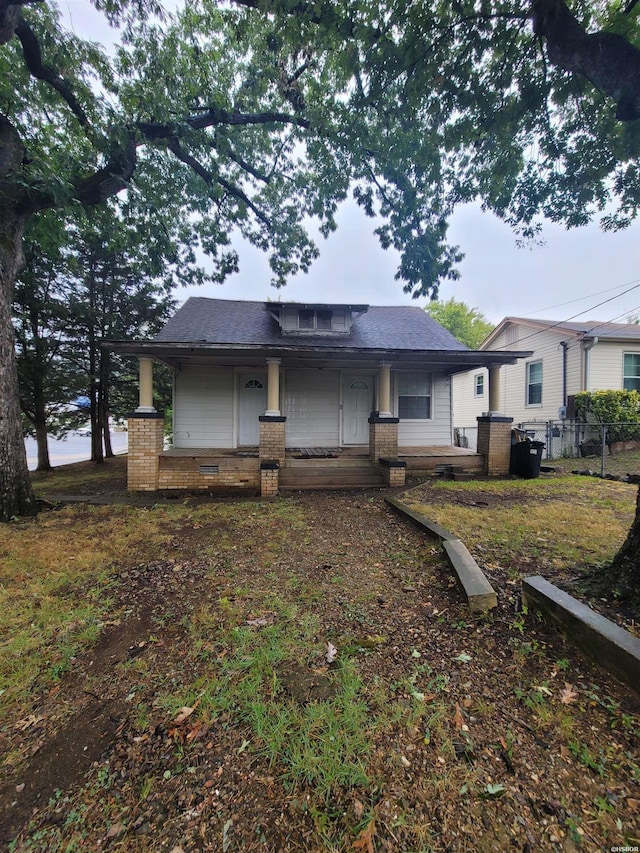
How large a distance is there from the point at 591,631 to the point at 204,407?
879 centimetres

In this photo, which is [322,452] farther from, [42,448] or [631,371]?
[631,371]

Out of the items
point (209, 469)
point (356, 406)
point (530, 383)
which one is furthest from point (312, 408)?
point (530, 383)

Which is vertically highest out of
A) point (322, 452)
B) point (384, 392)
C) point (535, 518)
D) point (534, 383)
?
point (534, 383)

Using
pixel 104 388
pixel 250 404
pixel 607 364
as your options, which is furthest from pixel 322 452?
pixel 607 364

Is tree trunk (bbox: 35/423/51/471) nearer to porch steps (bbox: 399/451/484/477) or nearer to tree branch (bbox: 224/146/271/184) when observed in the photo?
tree branch (bbox: 224/146/271/184)

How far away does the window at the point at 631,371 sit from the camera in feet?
38.8

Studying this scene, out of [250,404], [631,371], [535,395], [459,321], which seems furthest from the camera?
[459,321]

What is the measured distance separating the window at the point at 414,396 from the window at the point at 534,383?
22.7ft

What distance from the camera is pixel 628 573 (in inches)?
97.5

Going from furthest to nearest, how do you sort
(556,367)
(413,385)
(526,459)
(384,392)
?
(556,367) < (413,385) < (526,459) < (384,392)

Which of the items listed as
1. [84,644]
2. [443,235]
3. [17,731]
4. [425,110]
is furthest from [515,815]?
[443,235]

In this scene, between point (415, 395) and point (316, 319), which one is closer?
point (316, 319)

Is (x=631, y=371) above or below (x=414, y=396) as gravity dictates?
above

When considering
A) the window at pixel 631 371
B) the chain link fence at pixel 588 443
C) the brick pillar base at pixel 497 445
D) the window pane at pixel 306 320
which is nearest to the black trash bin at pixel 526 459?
the brick pillar base at pixel 497 445
